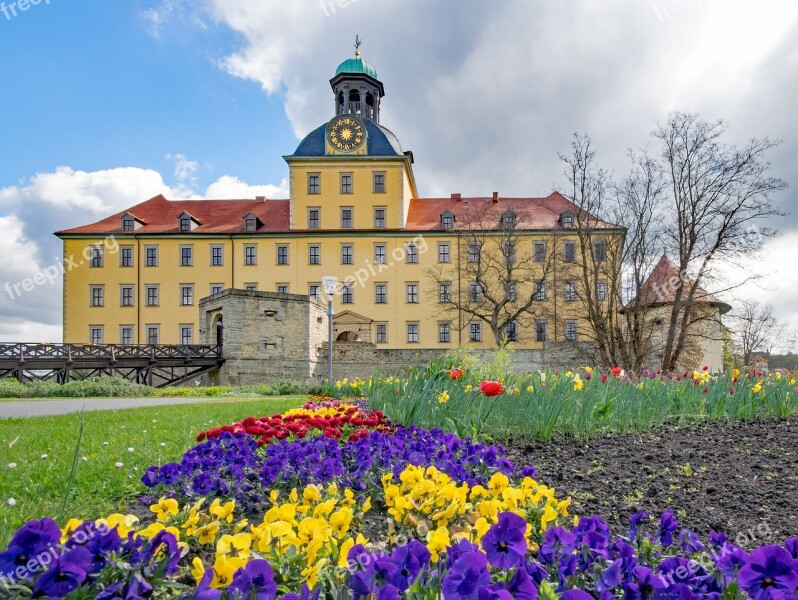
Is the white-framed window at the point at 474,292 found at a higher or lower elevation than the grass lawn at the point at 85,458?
higher

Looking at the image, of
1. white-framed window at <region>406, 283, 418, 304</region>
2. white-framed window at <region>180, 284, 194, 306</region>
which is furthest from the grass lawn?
white-framed window at <region>180, 284, 194, 306</region>

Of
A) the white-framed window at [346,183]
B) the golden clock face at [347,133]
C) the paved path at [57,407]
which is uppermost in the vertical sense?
the golden clock face at [347,133]

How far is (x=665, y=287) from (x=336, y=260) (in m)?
25.3

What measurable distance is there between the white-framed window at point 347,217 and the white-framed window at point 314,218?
1790 mm

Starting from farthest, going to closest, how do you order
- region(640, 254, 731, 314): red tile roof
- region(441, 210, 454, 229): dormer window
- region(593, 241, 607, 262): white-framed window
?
region(441, 210, 454, 229): dormer window, region(593, 241, 607, 262): white-framed window, region(640, 254, 731, 314): red tile roof

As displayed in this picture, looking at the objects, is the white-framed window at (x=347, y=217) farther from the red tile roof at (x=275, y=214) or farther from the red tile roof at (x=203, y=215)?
the red tile roof at (x=203, y=215)

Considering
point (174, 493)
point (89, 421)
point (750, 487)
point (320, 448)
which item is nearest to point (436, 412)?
point (320, 448)

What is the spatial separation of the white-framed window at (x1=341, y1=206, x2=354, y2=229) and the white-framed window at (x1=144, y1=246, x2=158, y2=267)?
14.2 m

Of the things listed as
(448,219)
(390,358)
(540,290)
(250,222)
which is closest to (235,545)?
(390,358)

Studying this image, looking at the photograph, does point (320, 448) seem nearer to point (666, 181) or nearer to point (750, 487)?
point (750, 487)

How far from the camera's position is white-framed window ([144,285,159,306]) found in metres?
42.6

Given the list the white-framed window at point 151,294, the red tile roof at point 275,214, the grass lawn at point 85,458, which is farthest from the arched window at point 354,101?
the grass lawn at point 85,458

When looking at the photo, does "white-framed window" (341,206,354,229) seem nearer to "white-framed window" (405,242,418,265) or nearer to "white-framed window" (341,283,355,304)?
"white-framed window" (341,283,355,304)

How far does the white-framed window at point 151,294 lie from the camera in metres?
42.6
